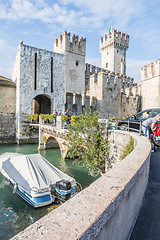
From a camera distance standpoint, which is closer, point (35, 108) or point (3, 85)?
point (3, 85)

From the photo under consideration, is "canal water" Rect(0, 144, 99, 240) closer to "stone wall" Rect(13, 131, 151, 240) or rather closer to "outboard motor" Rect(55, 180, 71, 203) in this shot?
"outboard motor" Rect(55, 180, 71, 203)

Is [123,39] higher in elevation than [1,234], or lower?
higher

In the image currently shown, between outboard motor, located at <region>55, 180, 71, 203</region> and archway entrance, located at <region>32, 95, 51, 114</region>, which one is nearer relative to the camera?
outboard motor, located at <region>55, 180, 71, 203</region>

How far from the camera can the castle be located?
64.9ft

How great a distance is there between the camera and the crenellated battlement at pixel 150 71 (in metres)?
21.6

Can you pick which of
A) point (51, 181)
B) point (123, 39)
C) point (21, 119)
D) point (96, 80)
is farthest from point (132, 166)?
point (123, 39)

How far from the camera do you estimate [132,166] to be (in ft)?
7.07

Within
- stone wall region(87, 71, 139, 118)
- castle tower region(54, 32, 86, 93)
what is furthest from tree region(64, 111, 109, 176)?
castle tower region(54, 32, 86, 93)

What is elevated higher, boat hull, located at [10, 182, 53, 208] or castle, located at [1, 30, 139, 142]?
castle, located at [1, 30, 139, 142]

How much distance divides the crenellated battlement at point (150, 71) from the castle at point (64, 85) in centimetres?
295

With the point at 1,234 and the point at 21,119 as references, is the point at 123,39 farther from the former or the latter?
the point at 1,234

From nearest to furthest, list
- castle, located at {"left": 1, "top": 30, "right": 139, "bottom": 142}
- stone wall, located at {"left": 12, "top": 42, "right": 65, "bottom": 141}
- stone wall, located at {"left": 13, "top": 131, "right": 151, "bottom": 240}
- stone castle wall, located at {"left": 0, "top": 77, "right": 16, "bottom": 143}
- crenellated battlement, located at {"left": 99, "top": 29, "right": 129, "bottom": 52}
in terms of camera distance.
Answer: stone wall, located at {"left": 13, "top": 131, "right": 151, "bottom": 240}, stone wall, located at {"left": 12, "top": 42, "right": 65, "bottom": 141}, castle, located at {"left": 1, "top": 30, "right": 139, "bottom": 142}, stone castle wall, located at {"left": 0, "top": 77, "right": 16, "bottom": 143}, crenellated battlement, located at {"left": 99, "top": 29, "right": 129, "bottom": 52}

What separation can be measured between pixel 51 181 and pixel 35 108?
21100 mm

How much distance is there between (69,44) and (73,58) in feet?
6.28
